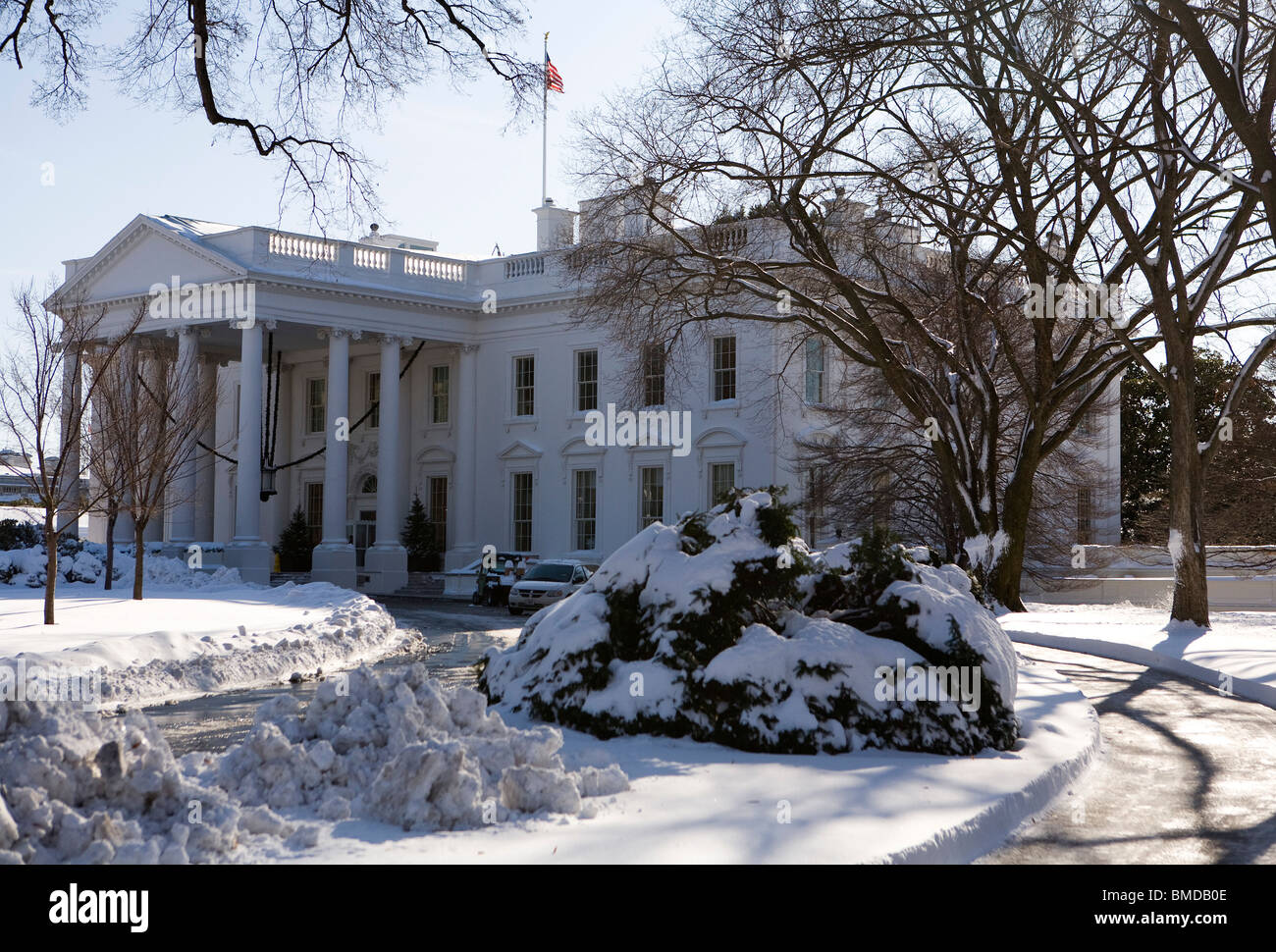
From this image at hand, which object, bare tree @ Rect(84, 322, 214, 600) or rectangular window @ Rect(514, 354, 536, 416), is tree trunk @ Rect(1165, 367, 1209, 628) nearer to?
bare tree @ Rect(84, 322, 214, 600)

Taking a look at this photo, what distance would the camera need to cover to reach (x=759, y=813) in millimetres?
6711

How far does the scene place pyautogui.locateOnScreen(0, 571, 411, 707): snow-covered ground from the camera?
14281 millimetres

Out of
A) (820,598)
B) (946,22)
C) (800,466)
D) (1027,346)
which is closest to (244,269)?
(800,466)

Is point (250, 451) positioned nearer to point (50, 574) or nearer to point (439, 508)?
point (439, 508)

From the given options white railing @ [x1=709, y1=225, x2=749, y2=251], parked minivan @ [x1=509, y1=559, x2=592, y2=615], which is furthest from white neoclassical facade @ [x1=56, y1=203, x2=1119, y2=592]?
white railing @ [x1=709, y1=225, x2=749, y2=251]

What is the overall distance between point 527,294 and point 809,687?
3994 cm

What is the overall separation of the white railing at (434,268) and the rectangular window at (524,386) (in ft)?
14.3

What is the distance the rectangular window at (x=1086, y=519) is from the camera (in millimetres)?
47156

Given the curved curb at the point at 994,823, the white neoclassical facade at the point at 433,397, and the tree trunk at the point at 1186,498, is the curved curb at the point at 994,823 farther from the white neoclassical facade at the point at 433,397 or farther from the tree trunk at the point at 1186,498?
the white neoclassical facade at the point at 433,397

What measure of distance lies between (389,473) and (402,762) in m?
41.7

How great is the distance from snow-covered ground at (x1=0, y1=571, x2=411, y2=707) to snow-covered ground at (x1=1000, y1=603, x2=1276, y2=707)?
11.0 m
